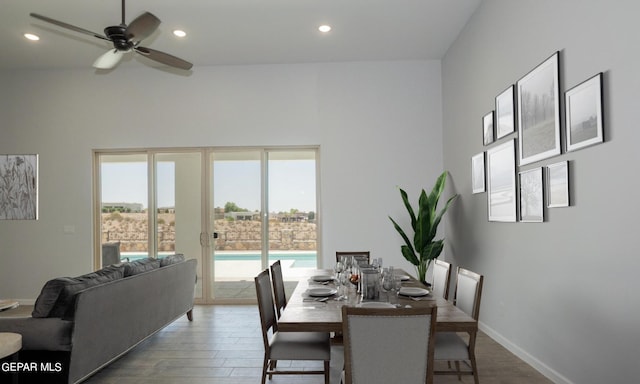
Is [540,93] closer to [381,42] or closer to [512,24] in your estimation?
[512,24]

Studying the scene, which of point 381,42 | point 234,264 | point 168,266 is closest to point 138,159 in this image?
point 234,264

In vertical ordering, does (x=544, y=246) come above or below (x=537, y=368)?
above

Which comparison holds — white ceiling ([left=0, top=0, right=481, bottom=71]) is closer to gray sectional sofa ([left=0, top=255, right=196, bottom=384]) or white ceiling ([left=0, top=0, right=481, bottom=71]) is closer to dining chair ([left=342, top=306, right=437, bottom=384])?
gray sectional sofa ([left=0, top=255, right=196, bottom=384])

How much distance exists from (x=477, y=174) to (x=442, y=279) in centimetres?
162

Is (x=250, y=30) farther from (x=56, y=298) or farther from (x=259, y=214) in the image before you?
(x=56, y=298)

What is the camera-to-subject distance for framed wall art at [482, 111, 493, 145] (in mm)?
4178

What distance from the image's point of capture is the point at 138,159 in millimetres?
6359

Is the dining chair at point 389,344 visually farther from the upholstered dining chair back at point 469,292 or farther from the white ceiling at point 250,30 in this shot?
the white ceiling at point 250,30

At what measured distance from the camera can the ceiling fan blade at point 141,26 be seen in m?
3.11

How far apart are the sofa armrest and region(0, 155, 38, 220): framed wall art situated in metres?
4.15

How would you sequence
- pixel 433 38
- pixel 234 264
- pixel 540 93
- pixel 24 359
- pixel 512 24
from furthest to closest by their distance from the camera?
pixel 234 264
pixel 433 38
pixel 512 24
pixel 540 93
pixel 24 359

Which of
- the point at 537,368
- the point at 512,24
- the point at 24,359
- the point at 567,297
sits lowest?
the point at 537,368

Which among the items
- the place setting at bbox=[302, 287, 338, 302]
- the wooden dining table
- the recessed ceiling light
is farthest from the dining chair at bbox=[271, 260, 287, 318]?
the recessed ceiling light

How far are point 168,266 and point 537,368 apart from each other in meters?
3.48
